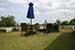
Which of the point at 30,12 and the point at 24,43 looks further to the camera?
the point at 30,12

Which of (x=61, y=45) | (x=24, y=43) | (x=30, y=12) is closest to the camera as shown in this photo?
(x=61, y=45)

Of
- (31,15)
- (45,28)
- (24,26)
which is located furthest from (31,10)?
(45,28)

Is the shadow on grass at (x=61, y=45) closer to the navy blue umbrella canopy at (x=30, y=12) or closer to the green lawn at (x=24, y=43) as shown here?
the green lawn at (x=24, y=43)

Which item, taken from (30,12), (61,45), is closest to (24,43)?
(61,45)

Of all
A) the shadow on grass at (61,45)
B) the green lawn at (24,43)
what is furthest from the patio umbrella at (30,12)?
the shadow on grass at (61,45)

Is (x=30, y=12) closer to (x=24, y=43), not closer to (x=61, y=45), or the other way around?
(x=24, y=43)

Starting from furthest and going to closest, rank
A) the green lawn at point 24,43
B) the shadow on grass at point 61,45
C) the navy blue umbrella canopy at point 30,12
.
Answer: the navy blue umbrella canopy at point 30,12 < the green lawn at point 24,43 < the shadow on grass at point 61,45

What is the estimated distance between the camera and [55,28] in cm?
2697

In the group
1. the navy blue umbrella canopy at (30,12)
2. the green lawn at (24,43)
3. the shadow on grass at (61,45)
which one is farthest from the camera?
the navy blue umbrella canopy at (30,12)

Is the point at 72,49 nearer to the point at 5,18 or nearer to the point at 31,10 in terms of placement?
the point at 31,10

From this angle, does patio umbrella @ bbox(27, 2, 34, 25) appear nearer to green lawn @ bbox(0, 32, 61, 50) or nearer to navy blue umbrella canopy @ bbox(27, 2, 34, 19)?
navy blue umbrella canopy @ bbox(27, 2, 34, 19)

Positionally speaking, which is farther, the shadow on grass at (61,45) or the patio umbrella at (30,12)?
the patio umbrella at (30,12)

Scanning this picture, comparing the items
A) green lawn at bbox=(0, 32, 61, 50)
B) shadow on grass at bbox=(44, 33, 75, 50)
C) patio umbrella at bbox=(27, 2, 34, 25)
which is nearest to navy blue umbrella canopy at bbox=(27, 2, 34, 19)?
patio umbrella at bbox=(27, 2, 34, 25)

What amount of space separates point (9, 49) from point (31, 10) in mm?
8536
